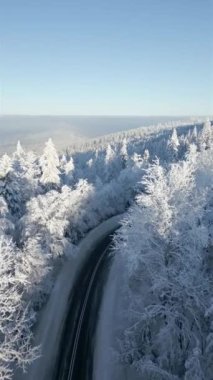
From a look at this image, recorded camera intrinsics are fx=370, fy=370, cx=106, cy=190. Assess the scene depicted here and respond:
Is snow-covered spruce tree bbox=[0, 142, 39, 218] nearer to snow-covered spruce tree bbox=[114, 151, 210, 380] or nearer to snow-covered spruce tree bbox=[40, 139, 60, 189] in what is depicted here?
snow-covered spruce tree bbox=[40, 139, 60, 189]

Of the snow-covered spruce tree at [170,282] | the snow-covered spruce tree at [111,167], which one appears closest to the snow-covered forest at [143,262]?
the snow-covered spruce tree at [170,282]

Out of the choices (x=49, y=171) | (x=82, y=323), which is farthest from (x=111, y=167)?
(x=82, y=323)

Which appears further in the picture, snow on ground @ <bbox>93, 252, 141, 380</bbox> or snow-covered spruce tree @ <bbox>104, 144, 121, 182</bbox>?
snow-covered spruce tree @ <bbox>104, 144, 121, 182</bbox>

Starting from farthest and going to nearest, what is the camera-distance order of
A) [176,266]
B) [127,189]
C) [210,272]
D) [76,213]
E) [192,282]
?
1. [127,189]
2. [76,213]
3. [210,272]
4. [176,266]
5. [192,282]

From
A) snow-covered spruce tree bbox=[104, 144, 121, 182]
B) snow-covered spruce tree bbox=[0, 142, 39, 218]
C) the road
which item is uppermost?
snow-covered spruce tree bbox=[0, 142, 39, 218]

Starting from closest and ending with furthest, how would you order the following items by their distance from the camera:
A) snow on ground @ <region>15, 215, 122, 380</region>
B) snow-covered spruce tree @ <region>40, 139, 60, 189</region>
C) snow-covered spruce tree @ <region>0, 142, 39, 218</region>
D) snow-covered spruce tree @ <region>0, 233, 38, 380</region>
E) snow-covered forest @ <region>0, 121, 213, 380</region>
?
snow-covered spruce tree @ <region>0, 233, 38, 380</region>
snow-covered forest @ <region>0, 121, 213, 380</region>
snow on ground @ <region>15, 215, 122, 380</region>
snow-covered spruce tree @ <region>0, 142, 39, 218</region>
snow-covered spruce tree @ <region>40, 139, 60, 189</region>

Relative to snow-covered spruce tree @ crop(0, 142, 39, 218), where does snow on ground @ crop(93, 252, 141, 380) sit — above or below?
below

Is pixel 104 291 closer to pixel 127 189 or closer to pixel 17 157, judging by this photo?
pixel 17 157

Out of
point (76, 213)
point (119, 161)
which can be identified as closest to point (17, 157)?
point (76, 213)

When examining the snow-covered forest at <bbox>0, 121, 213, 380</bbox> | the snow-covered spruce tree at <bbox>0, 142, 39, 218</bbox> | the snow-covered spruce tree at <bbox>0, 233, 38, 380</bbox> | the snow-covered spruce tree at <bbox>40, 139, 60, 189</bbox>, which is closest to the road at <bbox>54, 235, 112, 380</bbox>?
the snow-covered forest at <bbox>0, 121, 213, 380</bbox>
